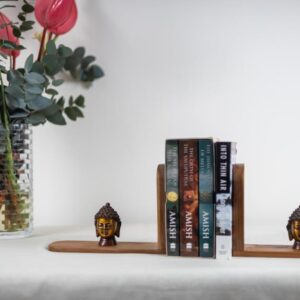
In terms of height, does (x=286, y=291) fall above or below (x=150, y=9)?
below

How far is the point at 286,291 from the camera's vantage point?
2.80 feet

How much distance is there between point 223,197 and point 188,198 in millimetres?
66

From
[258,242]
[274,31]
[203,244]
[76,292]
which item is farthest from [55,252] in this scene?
[274,31]

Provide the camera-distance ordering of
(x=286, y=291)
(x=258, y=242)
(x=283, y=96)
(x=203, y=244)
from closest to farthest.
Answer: (x=286, y=291), (x=203, y=244), (x=258, y=242), (x=283, y=96)

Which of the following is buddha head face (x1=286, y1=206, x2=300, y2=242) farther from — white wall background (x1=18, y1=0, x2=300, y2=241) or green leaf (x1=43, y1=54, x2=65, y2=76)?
green leaf (x1=43, y1=54, x2=65, y2=76)

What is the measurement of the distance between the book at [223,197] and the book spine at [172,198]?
3.0 inches

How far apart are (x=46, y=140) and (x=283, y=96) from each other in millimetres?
686

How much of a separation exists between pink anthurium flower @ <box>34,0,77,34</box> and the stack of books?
0.50m

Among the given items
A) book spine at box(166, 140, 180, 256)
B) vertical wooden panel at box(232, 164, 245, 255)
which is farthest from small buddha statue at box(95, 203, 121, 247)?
vertical wooden panel at box(232, 164, 245, 255)

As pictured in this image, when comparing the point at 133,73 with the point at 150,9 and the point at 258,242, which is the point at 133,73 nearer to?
the point at 150,9

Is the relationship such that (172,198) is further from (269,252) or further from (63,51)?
(63,51)

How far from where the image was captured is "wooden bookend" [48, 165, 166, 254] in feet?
3.34

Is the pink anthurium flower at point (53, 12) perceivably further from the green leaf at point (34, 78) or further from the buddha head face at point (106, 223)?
the buddha head face at point (106, 223)

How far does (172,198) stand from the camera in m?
1.00
